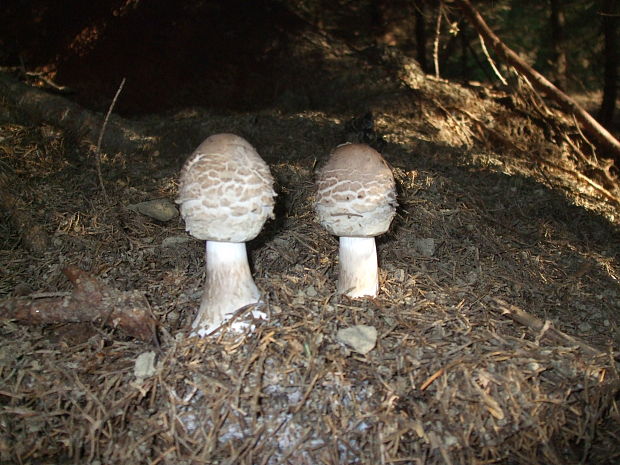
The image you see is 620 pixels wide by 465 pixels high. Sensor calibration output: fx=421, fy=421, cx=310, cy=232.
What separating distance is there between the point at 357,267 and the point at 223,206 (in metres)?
1.07

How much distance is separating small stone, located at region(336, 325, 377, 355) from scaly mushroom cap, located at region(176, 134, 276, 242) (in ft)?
2.77

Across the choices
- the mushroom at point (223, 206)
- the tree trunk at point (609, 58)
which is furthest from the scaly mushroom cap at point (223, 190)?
the tree trunk at point (609, 58)

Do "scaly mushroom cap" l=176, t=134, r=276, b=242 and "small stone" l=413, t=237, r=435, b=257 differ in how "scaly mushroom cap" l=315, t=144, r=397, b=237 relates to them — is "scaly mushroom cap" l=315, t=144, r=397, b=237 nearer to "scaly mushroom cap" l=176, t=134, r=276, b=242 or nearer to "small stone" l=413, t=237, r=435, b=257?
"scaly mushroom cap" l=176, t=134, r=276, b=242

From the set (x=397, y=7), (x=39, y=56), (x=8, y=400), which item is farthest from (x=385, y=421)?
(x=397, y=7)

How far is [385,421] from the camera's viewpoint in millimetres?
2123

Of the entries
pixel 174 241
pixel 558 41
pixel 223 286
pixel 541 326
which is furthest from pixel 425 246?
pixel 558 41

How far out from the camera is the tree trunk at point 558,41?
7.29 meters

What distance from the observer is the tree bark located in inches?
226

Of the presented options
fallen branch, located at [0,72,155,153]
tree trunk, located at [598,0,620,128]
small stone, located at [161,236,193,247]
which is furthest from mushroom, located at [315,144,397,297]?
tree trunk, located at [598,0,620,128]

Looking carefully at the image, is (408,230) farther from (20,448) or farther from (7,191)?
(7,191)

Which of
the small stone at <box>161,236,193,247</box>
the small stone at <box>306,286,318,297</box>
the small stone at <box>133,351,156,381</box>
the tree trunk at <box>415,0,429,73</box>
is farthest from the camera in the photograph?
the tree trunk at <box>415,0,429,73</box>

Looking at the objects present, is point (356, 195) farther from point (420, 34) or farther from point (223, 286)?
point (420, 34)

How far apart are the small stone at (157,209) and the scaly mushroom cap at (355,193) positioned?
4.93ft

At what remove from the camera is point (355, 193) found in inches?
106
